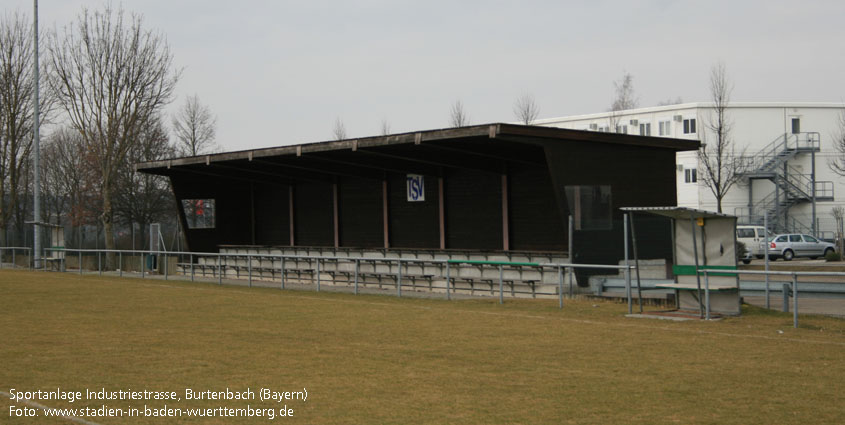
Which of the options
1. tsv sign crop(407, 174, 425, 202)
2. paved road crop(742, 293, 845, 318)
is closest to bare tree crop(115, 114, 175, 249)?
tsv sign crop(407, 174, 425, 202)

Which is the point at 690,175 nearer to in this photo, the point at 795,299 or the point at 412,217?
the point at 412,217

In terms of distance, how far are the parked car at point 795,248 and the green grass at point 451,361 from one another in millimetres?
24193

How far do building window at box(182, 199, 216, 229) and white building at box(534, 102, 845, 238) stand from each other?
26229 mm

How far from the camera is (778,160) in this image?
152ft

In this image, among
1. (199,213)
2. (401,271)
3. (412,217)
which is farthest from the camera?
(199,213)

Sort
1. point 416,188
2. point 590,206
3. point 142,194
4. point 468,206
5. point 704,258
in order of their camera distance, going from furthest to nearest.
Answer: point 142,194
point 416,188
point 468,206
point 590,206
point 704,258

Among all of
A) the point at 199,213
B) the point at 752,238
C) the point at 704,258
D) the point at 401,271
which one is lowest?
the point at 401,271

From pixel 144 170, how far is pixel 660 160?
1721cm

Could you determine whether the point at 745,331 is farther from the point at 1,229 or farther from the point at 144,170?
the point at 1,229

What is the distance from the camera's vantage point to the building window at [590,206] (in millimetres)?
18750

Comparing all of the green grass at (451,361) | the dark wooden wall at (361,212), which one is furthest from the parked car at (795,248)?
the green grass at (451,361)

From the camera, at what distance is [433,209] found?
2528 centimetres

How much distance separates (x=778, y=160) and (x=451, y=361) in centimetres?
4086

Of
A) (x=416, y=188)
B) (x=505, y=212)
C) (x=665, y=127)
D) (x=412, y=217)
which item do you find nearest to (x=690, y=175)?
(x=665, y=127)
